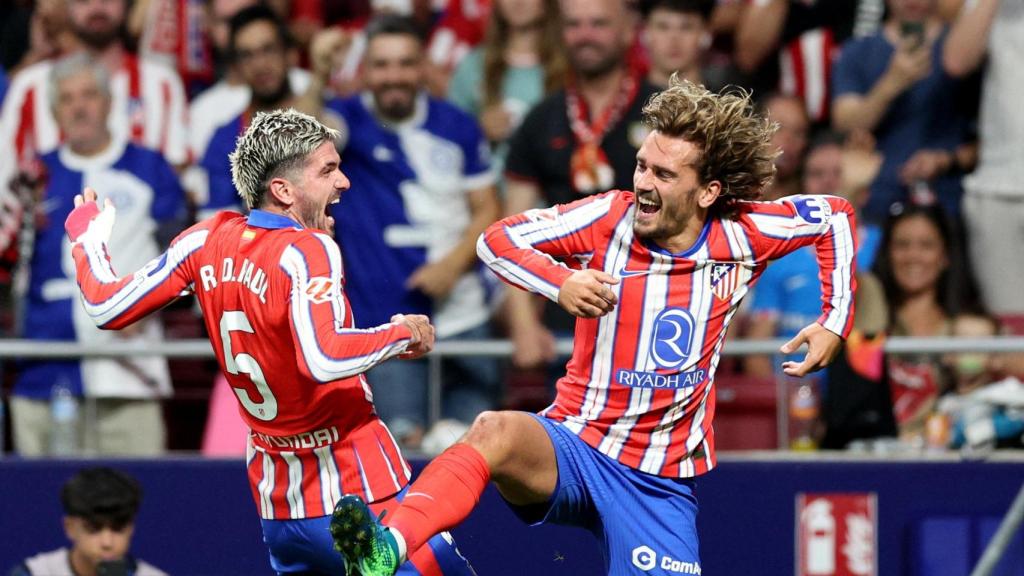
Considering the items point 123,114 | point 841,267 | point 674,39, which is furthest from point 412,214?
point 841,267

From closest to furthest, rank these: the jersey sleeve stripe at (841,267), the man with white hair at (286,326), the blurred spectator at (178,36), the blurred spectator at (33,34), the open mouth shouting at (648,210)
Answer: the man with white hair at (286,326), the open mouth shouting at (648,210), the jersey sleeve stripe at (841,267), the blurred spectator at (178,36), the blurred spectator at (33,34)

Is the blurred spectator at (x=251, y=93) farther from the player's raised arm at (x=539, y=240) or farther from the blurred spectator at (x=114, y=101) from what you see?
the player's raised arm at (x=539, y=240)

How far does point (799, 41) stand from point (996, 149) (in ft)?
4.09

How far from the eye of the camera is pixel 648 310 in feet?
19.2

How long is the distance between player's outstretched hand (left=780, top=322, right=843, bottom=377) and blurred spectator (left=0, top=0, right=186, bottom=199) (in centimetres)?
418

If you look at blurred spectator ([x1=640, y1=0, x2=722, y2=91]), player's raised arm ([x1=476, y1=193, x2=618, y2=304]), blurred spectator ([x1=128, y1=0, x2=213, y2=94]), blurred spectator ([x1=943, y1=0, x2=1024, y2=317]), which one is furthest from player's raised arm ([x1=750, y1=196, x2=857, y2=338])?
blurred spectator ([x1=128, y1=0, x2=213, y2=94])

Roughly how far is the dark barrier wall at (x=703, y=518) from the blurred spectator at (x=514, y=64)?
1.89m

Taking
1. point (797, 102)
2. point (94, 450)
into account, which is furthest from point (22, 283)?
point (797, 102)

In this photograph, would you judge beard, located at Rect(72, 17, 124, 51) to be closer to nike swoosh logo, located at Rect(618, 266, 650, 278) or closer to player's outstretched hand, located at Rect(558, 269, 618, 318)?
nike swoosh logo, located at Rect(618, 266, 650, 278)

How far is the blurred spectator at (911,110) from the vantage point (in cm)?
880

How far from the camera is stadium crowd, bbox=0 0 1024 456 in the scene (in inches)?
325

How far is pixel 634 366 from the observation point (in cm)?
586

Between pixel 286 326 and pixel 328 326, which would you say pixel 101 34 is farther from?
pixel 328 326

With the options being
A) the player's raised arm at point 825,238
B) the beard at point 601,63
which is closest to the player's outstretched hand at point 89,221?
the player's raised arm at point 825,238
